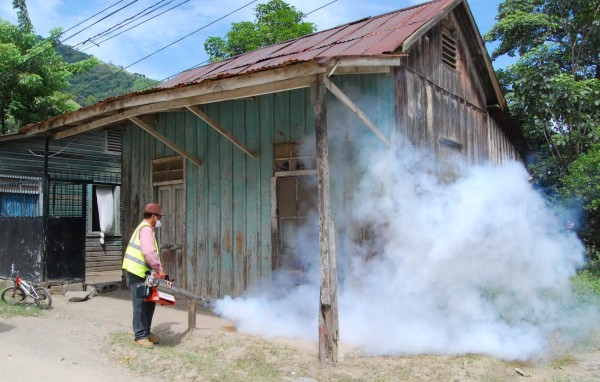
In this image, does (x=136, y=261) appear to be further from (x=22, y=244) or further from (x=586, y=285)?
(x=586, y=285)

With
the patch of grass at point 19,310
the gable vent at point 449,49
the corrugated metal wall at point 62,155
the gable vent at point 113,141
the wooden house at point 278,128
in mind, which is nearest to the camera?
the wooden house at point 278,128

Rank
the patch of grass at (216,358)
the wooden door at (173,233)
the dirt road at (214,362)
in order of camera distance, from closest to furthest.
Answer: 1. the dirt road at (214,362)
2. the patch of grass at (216,358)
3. the wooden door at (173,233)

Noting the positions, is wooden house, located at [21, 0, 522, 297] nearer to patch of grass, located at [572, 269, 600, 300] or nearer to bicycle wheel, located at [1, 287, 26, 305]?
bicycle wheel, located at [1, 287, 26, 305]

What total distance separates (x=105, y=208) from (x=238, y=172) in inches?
327

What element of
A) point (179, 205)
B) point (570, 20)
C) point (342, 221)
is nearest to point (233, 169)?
point (179, 205)

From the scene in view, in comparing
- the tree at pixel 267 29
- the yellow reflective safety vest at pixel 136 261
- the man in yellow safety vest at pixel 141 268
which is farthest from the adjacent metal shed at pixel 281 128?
the tree at pixel 267 29

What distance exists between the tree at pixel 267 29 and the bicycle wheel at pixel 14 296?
16.9 meters

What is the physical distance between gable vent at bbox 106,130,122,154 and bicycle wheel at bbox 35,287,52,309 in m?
3.99

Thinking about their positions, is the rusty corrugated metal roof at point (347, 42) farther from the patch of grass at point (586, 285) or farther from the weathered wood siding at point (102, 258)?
the weathered wood siding at point (102, 258)

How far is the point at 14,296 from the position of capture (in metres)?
8.78

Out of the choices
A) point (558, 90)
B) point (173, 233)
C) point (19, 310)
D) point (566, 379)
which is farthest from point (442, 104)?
point (19, 310)

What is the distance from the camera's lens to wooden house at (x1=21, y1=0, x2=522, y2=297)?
23.4 ft

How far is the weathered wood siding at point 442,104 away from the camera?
A: 781 cm

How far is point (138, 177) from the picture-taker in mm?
10844
